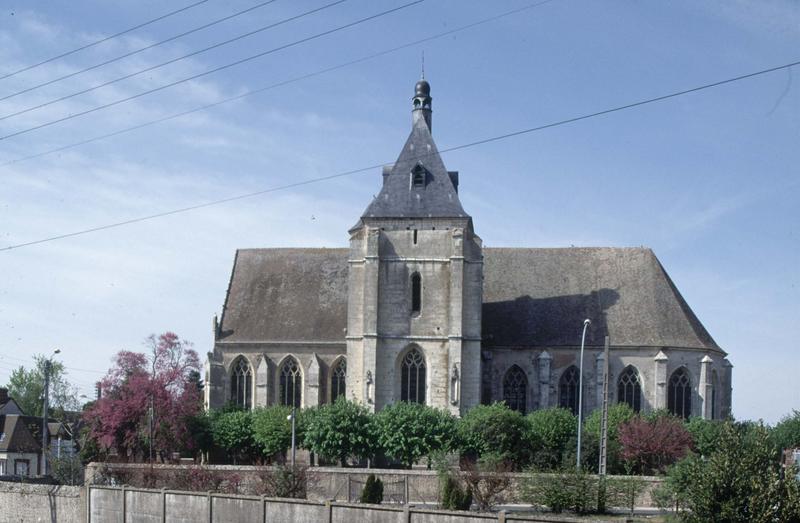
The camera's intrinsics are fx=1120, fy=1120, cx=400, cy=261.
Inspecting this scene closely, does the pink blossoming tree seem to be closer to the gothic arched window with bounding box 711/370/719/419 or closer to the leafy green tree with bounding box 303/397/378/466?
the leafy green tree with bounding box 303/397/378/466

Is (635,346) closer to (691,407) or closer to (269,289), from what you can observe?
(691,407)

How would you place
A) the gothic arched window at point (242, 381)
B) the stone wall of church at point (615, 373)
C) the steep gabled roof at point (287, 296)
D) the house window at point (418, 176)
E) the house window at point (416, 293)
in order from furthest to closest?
the steep gabled roof at point (287, 296) → the gothic arched window at point (242, 381) → the stone wall of church at point (615, 373) → the house window at point (418, 176) → the house window at point (416, 293)

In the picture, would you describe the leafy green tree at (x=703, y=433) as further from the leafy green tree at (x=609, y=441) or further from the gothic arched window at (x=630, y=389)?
the gothic arched window at (x=630, y=389)

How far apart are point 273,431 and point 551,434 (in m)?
14.9

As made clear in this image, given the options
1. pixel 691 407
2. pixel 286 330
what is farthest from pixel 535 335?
pixel 286 330

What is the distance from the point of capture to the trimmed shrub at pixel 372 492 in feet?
127

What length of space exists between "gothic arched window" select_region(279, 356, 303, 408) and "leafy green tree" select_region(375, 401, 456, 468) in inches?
446

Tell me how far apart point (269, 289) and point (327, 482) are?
26.2 meters

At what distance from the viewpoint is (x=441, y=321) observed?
201 ft

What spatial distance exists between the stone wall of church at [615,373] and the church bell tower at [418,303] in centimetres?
472

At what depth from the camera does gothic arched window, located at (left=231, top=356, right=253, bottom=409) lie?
67.6 meters

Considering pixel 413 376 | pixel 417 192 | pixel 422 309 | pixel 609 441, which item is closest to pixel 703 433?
pixel 609 441

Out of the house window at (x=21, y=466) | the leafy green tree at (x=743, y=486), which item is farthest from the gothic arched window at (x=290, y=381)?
the leafy green tree at (x=743, y=486)

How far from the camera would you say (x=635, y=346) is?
63.5 m
